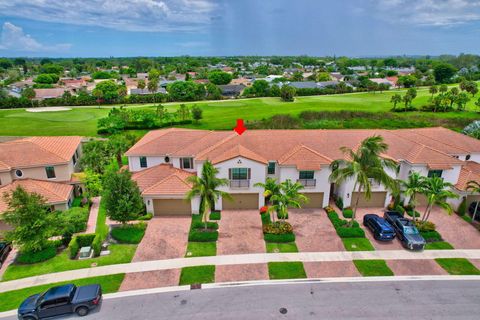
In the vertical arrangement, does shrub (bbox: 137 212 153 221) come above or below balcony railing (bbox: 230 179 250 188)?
below

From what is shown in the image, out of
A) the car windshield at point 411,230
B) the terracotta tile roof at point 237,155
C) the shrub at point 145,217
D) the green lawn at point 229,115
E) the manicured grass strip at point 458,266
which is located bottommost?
the manicured grass strip at point 458,266

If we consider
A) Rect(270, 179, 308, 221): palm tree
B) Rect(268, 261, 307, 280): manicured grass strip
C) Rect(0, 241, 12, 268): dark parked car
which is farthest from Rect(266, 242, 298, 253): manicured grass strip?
Rect(0, 241, 12, 268): dark parked car

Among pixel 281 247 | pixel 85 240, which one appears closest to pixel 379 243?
pixel 281 247

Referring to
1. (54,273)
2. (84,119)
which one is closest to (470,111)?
(54,273)

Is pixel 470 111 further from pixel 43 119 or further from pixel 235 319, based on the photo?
pixel 43 119

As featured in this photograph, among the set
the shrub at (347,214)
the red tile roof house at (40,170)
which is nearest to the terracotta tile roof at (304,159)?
the shrub at (347,214)

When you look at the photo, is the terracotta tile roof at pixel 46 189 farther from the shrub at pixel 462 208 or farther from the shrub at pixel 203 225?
the shrub at pixel 462 208

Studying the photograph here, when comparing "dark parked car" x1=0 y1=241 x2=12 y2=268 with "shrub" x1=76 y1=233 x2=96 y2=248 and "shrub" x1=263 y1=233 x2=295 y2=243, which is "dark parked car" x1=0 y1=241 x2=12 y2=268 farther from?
"shrub" x1=263 y1=233 x2=295 y2=243
